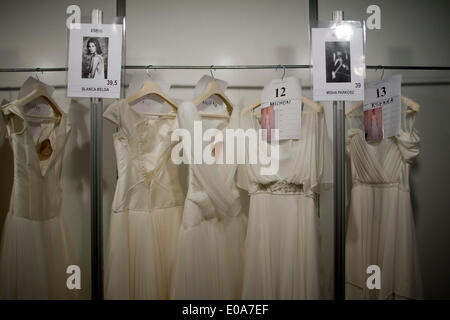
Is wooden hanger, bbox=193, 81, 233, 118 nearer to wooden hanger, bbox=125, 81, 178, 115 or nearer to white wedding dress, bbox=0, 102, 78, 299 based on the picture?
wooden hanger, bbox=125, 81, 178, 115

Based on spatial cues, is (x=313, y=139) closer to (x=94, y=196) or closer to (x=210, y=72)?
(x=210, y=72)

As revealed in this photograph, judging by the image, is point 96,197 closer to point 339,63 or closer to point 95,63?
point 95,63

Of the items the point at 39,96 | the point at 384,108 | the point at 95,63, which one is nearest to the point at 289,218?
the point at 384,108

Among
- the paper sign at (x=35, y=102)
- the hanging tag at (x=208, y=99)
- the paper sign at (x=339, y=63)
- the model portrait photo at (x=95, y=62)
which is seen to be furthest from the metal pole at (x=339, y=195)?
the paper sign at (x=35, y=102)

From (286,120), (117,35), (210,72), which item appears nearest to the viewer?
(117,35)

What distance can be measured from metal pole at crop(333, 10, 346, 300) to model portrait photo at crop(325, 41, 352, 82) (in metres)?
0.07

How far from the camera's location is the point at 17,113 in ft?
3.29

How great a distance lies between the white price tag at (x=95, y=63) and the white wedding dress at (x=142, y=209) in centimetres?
11

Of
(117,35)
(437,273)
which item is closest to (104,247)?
(117,35)

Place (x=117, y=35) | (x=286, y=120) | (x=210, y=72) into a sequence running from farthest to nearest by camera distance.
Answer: (x=210, y=72)
(x=286, y=120)
(x=117, y=35)

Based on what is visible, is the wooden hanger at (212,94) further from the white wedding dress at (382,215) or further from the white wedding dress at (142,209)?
the white wedding dress at (382,215)

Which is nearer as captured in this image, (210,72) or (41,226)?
(41,226)

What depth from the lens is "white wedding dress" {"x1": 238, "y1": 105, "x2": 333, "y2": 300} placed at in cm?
101

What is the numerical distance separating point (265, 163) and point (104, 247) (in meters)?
0.56
